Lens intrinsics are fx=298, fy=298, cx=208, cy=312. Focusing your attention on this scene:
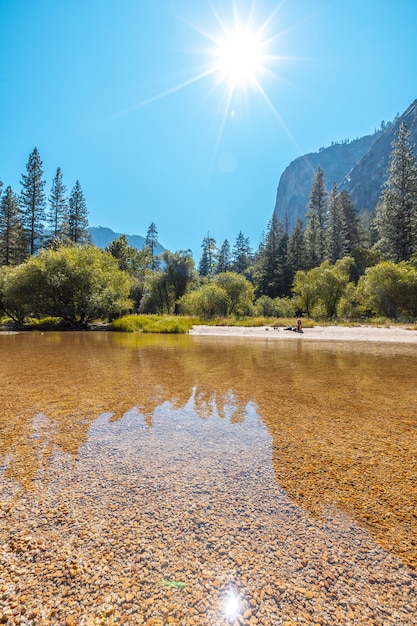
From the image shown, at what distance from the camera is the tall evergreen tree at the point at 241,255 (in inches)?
2847

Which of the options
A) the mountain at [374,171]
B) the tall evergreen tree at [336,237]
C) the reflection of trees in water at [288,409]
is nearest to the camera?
the reflection of trees in water at [288,409]

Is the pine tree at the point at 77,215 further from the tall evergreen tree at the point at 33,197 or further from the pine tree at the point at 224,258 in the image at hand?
the pine tree at the point at 224,258

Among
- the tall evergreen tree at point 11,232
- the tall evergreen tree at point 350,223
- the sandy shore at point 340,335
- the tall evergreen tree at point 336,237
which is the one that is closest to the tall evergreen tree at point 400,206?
the tall evergreen tree at point 336,237

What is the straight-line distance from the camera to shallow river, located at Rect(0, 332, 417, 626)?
4.84ft

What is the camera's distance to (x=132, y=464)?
2.90 metres

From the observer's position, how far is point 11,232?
42.4 m

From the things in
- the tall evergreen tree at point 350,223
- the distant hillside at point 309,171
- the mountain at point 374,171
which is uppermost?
the distant hillside at point 309,171

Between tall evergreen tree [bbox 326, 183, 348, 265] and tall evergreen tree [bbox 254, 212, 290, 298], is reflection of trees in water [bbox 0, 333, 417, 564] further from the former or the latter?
tall evergreen tree [bbox 254, 212, 290, 298]

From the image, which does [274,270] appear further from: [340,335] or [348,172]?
[348,172]

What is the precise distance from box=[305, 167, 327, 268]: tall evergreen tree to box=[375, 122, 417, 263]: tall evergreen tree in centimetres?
1226

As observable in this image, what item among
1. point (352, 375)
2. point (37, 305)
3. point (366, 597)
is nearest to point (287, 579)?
point (366, 597)

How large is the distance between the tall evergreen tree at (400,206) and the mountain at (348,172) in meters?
85.3

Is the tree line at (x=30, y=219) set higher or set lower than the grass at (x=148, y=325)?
higher

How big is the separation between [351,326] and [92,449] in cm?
2301
